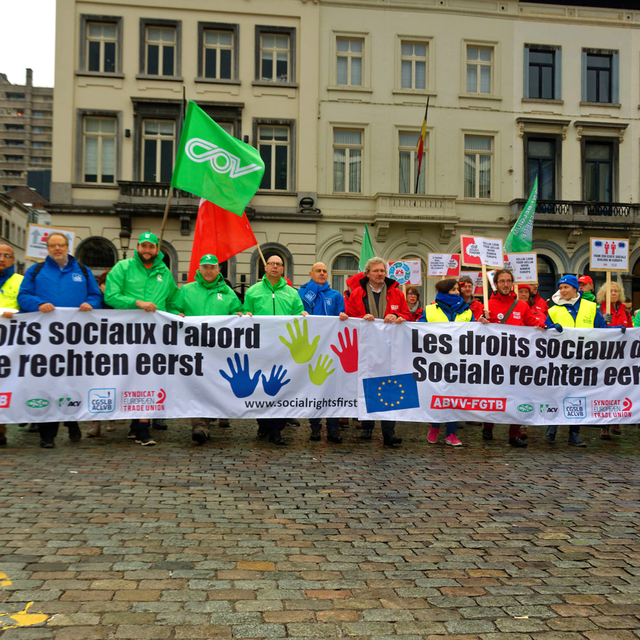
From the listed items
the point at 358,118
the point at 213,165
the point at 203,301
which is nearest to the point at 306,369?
the point at 203,301

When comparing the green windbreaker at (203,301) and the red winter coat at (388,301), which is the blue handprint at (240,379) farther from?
the red winter coat at (388,301)

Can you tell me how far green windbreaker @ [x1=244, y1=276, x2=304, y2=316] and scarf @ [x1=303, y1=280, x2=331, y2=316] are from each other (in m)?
0.86

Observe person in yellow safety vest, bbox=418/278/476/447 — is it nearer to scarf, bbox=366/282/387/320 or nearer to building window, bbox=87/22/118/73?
scarf, bbox=366/282/387/320

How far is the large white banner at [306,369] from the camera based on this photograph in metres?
7.52

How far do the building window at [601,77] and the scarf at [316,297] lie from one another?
2305 centimetres

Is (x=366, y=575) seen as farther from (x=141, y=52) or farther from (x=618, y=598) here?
(x=141, y=52)

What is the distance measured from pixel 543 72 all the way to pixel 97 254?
19.4 m

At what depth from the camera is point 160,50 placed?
2544cm

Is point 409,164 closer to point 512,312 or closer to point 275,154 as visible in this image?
point 275,154

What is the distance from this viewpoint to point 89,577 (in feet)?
11.8

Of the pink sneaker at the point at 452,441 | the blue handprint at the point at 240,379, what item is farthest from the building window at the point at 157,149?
the pink sneaker at the point at 452,441

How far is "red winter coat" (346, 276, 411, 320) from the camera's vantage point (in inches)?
328

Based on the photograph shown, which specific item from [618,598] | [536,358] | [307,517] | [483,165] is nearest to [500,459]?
[536,358]

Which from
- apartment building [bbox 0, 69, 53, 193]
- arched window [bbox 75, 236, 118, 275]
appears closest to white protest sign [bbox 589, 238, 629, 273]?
arched window [bbox 75, 236, 118, 275]
